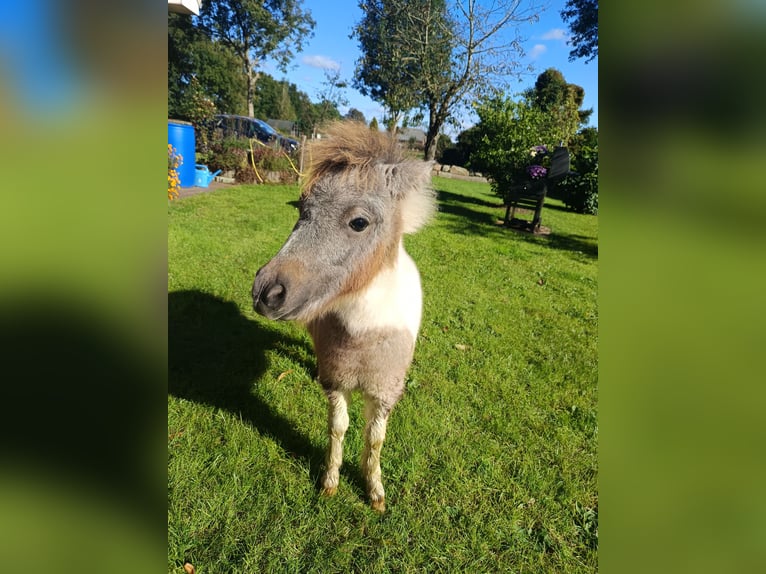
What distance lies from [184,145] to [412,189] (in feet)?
35.1

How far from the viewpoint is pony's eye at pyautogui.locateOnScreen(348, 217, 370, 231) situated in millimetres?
2092

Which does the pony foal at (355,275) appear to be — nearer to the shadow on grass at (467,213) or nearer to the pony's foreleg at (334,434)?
the pony's foreleg at (334,434)

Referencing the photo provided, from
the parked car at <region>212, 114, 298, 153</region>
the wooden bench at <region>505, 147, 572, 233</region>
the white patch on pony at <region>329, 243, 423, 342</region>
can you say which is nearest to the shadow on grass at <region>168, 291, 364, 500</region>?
the white patch on pony at <region>329, 243, 423, 342</region>

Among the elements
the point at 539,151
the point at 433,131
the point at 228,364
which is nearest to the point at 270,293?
the point at 228,364

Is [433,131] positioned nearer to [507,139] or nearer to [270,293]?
[507,139]

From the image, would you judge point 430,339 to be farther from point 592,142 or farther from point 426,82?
point 426,82

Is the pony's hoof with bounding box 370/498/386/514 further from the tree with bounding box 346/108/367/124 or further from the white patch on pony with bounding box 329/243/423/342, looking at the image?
the tree with bounding box 346/108/367/124

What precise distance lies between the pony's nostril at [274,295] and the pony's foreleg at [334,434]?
3.09ft

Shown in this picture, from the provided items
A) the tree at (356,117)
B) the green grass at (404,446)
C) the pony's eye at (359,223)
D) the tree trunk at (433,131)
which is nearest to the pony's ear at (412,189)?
the pony's eye at (359,223)

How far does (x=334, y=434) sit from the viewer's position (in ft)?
8.67

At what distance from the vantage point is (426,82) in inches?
667

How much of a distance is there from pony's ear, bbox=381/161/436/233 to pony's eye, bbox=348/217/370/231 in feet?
0.93

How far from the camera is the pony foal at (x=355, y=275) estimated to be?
6.47 ft
